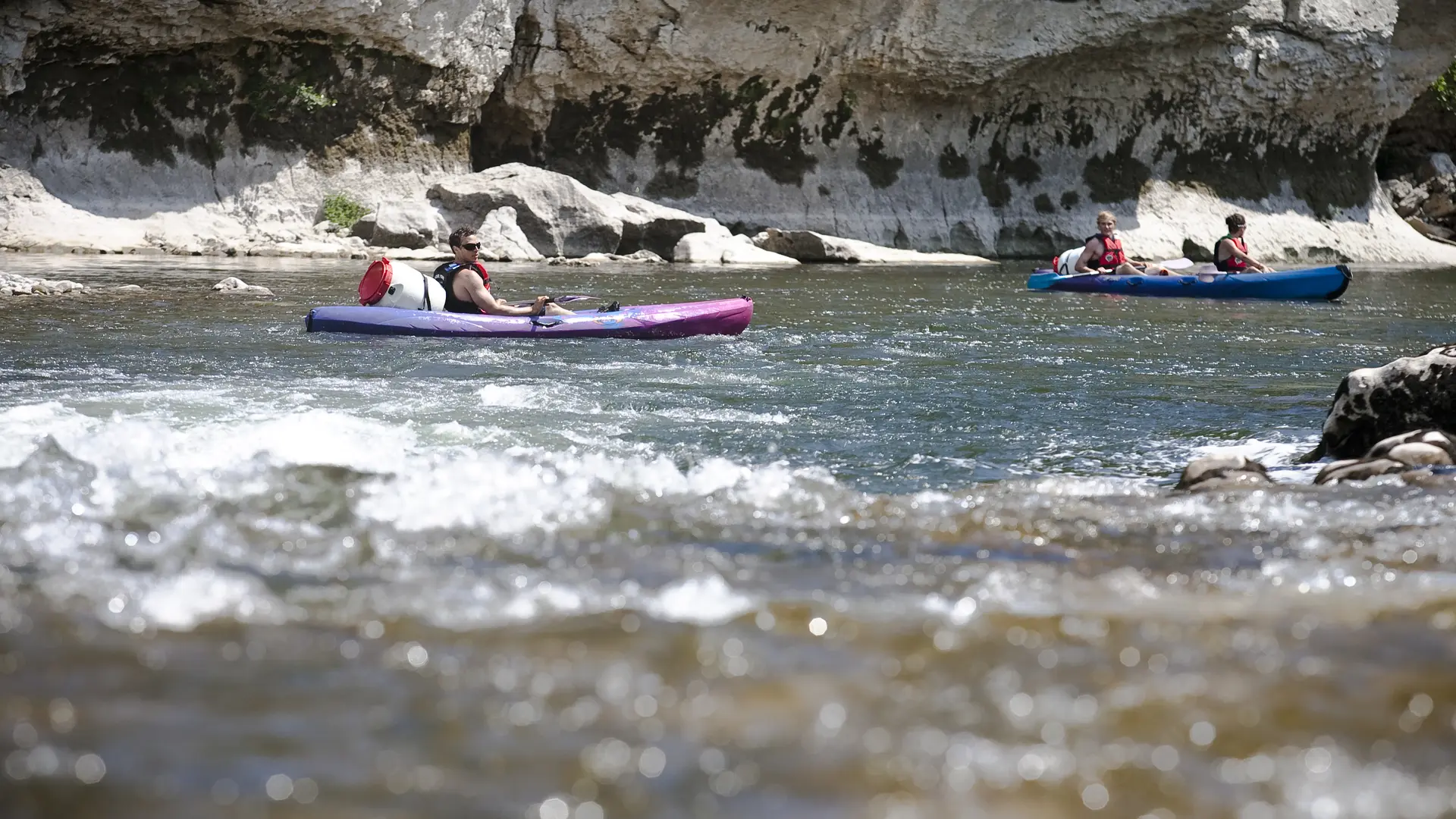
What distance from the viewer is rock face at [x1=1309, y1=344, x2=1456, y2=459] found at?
5.07 meters

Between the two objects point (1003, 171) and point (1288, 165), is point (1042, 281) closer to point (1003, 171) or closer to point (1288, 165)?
point (1003, 171)

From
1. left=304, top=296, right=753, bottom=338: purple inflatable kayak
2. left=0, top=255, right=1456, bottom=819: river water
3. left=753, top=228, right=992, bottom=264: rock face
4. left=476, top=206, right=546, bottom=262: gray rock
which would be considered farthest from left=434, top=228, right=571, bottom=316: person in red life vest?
left=753, top=228, right=992, bottom=264: rock face

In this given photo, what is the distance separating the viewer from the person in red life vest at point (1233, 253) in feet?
45.1

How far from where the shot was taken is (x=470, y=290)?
912 centimetres

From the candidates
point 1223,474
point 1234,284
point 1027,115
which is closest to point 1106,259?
point 1234,284

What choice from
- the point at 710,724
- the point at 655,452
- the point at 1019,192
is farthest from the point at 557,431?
the point at 1019,192

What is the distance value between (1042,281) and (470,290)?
708 cm

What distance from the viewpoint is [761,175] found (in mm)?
21453

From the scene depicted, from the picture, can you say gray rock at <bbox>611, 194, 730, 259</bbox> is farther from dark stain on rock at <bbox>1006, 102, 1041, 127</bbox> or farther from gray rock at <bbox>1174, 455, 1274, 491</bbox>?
gray rock at <bbox>1174, 455, 1274, 491</bbox>

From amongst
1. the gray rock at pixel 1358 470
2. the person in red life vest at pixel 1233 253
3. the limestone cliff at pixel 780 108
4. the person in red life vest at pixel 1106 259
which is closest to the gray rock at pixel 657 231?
the limestone cliff at pixel 780 108

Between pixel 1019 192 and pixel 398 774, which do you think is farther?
pixel 1019 192

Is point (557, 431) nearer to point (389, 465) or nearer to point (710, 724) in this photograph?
point (389, 465)

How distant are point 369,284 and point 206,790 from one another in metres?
7.25

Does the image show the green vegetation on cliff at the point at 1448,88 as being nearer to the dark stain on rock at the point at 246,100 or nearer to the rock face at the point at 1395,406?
the dark stain on rock at the point at 246,100
